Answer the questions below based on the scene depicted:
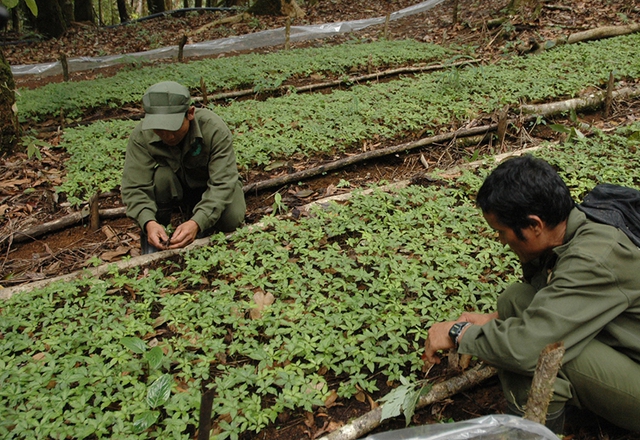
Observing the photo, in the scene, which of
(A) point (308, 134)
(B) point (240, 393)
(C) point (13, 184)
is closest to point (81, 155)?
(C) point (13, 184)

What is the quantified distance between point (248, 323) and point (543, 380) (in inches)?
77.1

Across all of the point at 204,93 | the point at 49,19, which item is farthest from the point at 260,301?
the point at 49,19

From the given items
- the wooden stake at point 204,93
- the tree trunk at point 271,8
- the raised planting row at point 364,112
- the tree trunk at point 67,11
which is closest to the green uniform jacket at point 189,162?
the raised planting row at point 364,112

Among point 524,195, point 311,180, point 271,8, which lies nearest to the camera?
point 524,195

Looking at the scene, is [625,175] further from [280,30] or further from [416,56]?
[280,30]

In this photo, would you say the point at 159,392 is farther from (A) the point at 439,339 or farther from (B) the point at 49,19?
(B) the point at 49,19

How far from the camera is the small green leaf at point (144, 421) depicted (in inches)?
94.1

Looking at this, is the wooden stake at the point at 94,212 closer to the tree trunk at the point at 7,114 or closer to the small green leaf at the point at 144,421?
the tree trunk at the point at 7,114

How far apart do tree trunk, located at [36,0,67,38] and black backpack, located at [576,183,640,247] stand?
63.7 feet

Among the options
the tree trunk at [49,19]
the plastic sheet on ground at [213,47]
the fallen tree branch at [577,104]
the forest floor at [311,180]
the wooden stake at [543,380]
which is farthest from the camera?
the tree trunk at [49,19]

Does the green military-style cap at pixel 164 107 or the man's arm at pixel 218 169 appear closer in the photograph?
the green military-style cap at pixel 164 107

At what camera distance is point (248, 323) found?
10.4ft

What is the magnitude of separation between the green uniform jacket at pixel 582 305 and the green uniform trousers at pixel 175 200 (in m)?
2.99

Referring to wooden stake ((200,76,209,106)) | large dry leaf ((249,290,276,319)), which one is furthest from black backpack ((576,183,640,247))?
wooden stake ((200,76,209,106))
